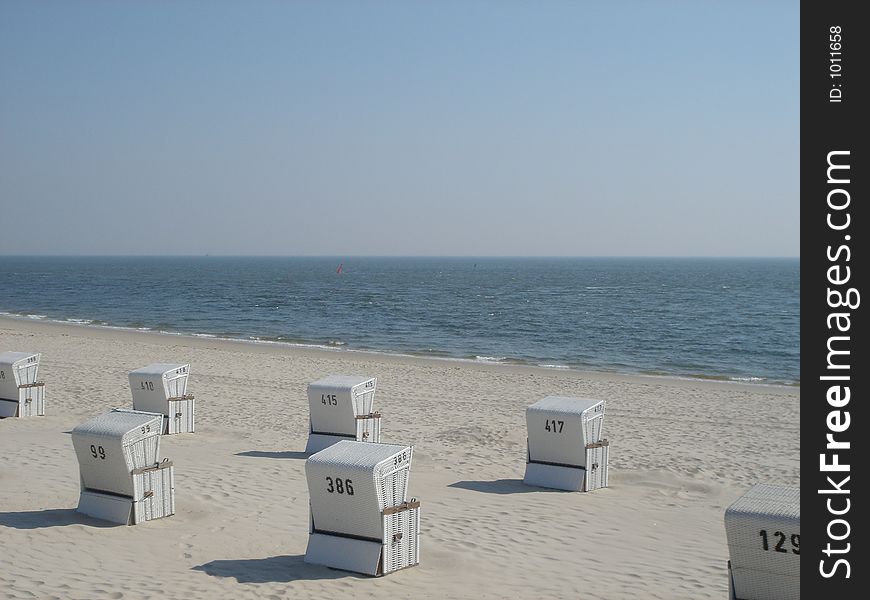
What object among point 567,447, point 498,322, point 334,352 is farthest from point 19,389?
point 498,322

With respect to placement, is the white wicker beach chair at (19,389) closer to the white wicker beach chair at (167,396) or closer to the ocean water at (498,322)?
the white wicker beach chair at (167,396)

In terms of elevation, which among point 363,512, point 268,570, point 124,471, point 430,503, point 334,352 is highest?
point 124,471

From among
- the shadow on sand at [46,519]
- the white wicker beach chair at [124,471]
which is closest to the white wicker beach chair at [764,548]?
the white wicker beach chair at [124,471]

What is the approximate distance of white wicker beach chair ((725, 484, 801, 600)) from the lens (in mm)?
6285

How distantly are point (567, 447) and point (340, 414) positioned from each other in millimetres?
3354

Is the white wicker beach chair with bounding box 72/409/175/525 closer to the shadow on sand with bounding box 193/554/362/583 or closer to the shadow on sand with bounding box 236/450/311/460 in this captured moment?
the shadow on sand with bounding box 193/554/362/583


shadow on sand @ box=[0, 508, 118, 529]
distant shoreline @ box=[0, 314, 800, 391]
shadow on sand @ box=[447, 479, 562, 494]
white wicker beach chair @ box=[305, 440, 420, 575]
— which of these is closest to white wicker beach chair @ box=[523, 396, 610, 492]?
shadow on sand @ box=[447, 479, 562, 494]

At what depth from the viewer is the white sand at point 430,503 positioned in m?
7.61

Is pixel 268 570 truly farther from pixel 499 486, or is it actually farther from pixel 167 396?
pixel 167 396

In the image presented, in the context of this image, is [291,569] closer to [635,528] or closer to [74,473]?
[635,528]

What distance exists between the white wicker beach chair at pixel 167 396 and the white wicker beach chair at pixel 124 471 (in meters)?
4.87

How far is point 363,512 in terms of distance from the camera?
789 centimetres
